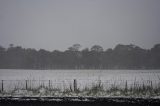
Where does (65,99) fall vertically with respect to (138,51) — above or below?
below

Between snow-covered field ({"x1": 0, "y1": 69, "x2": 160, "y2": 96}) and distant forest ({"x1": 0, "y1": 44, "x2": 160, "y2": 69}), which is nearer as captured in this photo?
snow-covered field ({"x1": 0, "y1": 69, "x2": 160, "y2": 96})

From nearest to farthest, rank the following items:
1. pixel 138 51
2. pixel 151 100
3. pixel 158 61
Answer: pixel 151 100 → pixel 158 61 → pixel 138 51

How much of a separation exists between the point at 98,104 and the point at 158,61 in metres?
168

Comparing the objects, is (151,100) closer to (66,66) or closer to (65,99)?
(65,99)

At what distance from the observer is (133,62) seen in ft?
589

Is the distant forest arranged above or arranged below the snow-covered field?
above

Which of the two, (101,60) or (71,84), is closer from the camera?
(71,84)

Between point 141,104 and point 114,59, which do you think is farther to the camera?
point 114,59

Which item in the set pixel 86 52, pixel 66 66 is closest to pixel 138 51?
pixel 86 52

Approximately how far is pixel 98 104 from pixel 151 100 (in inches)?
87.7

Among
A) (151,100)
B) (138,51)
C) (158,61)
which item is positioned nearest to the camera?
(151,100)

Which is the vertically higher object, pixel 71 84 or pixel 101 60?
pixel 101 60

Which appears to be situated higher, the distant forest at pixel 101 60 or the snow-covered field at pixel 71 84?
the distant forest at pixel 101 60

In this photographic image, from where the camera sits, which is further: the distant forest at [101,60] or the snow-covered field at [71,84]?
the distant forest at [101,60]
